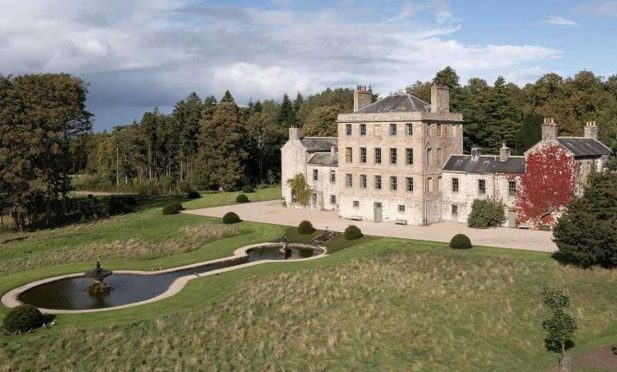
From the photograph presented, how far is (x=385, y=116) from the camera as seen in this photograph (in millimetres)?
50312

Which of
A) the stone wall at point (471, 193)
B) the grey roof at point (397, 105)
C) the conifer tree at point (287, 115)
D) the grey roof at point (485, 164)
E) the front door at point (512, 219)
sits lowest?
Answer: the front door at point (512, 219)

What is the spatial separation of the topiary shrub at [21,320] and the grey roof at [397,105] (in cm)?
3371

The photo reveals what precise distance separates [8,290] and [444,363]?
24.1m

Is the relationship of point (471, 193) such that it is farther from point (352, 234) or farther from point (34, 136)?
point (34, 136)

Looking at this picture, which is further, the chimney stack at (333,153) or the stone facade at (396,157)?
the chimney stack at (333,153)

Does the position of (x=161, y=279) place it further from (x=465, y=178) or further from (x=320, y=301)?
(x=465, y=178)

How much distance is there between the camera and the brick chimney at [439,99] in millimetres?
50812

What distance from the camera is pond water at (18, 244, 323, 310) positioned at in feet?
100

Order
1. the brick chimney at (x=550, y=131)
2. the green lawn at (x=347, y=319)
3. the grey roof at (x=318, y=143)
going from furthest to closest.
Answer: the grey roof at (x=318, y=143) < the brick chimney at (x=550, y=131) < the green lawn at (x=347, y=319)

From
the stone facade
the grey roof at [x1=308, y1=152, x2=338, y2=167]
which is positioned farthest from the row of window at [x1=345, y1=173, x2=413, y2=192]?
the grey roof at [x1=308, y1=152, x2=338, y2=167]

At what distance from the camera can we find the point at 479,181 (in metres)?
48.2

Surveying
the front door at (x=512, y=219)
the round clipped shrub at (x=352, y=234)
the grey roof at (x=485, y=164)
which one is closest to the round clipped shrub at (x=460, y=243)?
the round clipped shrub at (x=352, y=234)

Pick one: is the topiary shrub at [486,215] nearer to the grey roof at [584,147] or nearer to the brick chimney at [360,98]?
the grey roof at [584,147]

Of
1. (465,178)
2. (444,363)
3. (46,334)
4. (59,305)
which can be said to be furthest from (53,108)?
(444,363)
